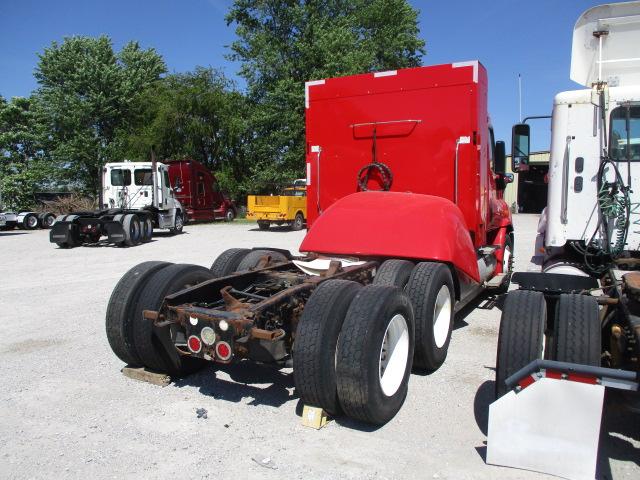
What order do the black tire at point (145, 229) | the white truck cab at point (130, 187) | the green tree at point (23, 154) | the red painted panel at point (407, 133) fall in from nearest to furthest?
1. the red painted panel at point (407, 133)
2. the black tire at point (145, 229)
3. the white truck cab at point (130, 187)
4. the green tree at point (23, 154)

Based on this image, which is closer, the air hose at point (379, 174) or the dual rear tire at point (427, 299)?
the dual rear tire at point (427, 299)

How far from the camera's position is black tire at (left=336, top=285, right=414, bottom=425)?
354 centimetres

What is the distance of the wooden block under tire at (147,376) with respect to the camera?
454cm

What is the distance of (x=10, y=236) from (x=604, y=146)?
2187 cm

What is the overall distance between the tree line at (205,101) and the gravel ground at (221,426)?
83.5 feet

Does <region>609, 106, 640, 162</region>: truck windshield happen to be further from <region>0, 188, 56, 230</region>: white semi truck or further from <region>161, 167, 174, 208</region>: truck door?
<region>0, 188, 56, 230</region>: white semi truck

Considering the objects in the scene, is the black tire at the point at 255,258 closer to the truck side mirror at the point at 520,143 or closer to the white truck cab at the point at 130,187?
the truck side mirror at the point at 520,143

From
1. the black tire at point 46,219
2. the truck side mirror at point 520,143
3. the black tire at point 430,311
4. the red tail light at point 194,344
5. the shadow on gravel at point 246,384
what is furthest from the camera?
the black tire at point 46,219

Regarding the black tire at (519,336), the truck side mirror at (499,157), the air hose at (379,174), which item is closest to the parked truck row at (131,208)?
the air hose at (379,174)

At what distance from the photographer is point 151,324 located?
4391mm

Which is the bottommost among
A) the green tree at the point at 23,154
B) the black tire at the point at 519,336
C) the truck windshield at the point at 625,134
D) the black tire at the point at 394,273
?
the black tire at the point at 519,336

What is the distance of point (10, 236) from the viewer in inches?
826

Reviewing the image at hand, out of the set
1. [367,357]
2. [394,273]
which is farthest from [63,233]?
[367,357]

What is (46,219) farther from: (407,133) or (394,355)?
(394,355)
